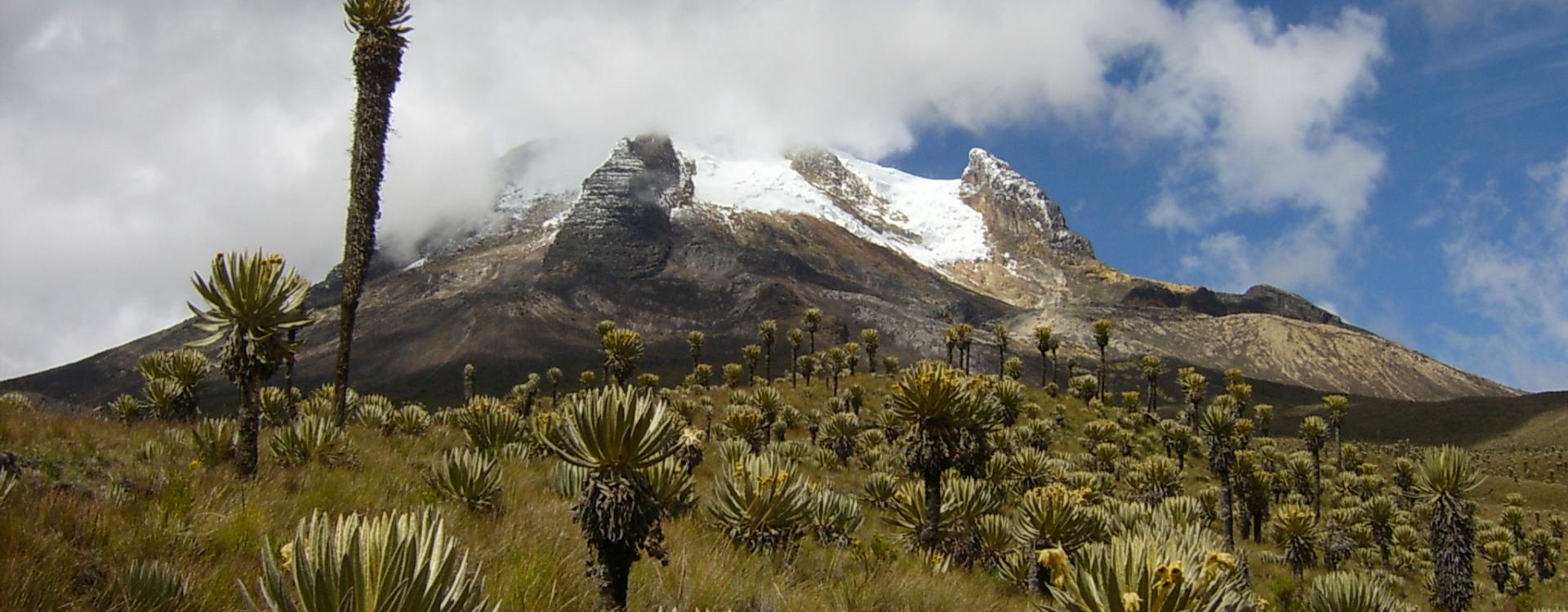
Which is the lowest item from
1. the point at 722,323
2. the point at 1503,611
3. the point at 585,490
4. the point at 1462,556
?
the point at 1503,611

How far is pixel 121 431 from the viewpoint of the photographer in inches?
376

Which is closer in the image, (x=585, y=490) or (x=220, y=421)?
(x=585, y=490)

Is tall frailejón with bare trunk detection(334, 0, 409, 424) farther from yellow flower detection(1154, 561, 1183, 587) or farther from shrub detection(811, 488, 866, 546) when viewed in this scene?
yellow flower detection(1154, 561, 1183, 587)

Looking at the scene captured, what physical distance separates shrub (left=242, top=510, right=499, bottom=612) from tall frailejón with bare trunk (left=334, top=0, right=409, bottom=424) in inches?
453

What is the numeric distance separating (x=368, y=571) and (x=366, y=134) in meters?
12.4

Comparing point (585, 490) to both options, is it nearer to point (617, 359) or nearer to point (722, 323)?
point (617, 359)

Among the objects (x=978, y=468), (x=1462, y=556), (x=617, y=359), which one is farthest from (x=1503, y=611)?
(x=617, y=359)

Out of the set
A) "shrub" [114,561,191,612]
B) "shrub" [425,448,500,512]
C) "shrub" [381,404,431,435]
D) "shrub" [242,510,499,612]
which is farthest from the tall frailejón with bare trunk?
"shrub" [242,510,499,612]

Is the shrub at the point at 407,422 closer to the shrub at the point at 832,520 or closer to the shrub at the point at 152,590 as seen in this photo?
the shrub at the point at 832,520

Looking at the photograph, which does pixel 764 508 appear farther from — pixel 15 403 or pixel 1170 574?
pixel 15 403

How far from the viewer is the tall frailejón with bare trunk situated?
12289mm

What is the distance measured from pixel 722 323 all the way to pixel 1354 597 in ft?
631

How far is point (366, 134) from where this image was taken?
492 inches

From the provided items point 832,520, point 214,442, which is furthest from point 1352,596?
point 214,442
